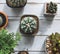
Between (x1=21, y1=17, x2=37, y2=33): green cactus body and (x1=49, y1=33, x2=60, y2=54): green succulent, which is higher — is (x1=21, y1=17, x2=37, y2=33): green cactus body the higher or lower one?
the higher one

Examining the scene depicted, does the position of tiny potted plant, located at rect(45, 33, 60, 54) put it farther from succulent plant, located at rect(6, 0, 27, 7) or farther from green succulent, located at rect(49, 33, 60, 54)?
succulent plant, located at rect(6, 0, 27, 7)

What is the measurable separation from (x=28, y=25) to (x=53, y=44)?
9.1 inches

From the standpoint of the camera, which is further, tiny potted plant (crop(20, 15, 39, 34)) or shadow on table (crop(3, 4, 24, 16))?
shadow on table (crop(3, 4, 24, 16))

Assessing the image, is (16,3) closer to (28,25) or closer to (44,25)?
(28,25)

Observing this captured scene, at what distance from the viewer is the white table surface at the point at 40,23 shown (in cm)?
187

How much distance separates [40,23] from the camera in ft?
6.14

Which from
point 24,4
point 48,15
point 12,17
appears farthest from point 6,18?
point 48,15

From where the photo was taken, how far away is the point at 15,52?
1866mm

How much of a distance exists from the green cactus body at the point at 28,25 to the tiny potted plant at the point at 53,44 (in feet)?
0.50

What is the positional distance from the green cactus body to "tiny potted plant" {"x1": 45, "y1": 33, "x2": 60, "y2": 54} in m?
0.15

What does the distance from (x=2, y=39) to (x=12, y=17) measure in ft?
0.95

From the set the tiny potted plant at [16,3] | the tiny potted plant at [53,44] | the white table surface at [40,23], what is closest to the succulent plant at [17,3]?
the tiny potted plant at [16,3]

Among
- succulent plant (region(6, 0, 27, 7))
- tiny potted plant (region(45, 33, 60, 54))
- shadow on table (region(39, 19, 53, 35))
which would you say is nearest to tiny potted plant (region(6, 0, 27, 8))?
succulent plant (region(6, 0, 27, 7))

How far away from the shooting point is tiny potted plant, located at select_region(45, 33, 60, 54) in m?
1.75
